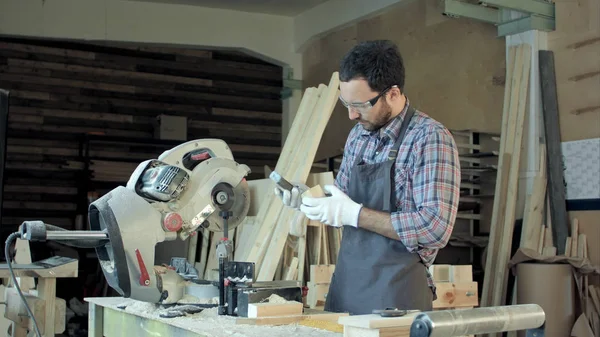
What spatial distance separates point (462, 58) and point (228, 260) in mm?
4756

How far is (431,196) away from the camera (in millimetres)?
2430

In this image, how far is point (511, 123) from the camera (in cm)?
585

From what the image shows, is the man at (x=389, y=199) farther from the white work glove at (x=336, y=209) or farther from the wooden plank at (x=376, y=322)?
the wooden plank at (x=376, y=322)

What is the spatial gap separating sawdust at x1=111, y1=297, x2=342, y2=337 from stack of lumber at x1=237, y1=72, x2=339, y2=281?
2.46 meters

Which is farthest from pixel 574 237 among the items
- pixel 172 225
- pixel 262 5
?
pixel 262 5

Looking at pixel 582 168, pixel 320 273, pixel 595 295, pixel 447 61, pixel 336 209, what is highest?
pixel 447 61

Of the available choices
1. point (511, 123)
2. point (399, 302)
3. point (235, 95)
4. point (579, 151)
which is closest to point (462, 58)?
point (511, 123)

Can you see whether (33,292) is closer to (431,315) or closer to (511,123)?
(431,315)

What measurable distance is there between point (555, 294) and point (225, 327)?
3.65 m

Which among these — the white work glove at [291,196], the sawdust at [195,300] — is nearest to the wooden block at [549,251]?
the white work glove at [291,196]

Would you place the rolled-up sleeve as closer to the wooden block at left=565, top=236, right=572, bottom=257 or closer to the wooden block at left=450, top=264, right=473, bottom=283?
the wooden block at left=450, top=264, right=473, bottom=283

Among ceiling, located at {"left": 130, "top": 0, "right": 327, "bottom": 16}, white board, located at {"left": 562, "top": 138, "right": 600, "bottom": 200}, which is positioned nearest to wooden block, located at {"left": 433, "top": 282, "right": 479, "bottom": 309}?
white board, located at {"left": 562, "top": 138, "right": 600, "bottom": 200}

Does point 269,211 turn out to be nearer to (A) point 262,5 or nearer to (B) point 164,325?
(B) point 164,325

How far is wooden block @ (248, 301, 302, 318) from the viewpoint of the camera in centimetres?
228
